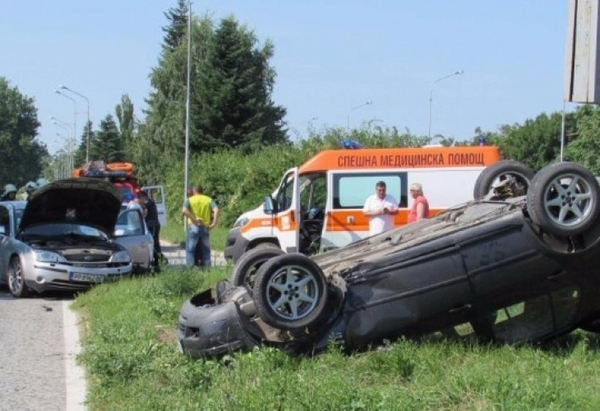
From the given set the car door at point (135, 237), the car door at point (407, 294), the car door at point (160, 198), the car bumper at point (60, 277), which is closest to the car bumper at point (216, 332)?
the car door at point (407, 294)

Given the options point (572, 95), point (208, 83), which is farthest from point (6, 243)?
point (208, 83)

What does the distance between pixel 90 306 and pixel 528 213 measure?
7.71m

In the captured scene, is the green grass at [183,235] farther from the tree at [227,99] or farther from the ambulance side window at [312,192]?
the tree at [227,99]

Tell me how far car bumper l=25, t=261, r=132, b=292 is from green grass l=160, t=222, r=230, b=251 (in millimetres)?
11951

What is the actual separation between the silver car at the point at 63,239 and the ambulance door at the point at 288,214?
258 cm

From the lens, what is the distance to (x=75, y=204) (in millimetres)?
16891

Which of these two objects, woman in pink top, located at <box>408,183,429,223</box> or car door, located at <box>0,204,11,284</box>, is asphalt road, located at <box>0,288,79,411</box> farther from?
woman in pink top, located at <box>408,183,429,223</box>

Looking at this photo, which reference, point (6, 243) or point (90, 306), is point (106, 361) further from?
point (6, 243)

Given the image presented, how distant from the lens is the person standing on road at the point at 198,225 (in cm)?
1848

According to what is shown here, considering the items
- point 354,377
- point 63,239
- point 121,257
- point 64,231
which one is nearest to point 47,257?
point 63,239

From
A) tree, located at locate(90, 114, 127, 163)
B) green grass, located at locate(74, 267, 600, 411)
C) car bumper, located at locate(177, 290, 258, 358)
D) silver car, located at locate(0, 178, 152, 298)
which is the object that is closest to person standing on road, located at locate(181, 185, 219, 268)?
silver car, located at locate(0, 178, 152, 298)

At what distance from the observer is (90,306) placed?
13.9 metres

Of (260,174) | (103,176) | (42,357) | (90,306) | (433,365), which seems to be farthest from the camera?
(260,174)

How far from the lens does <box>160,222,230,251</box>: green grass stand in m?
29.1
